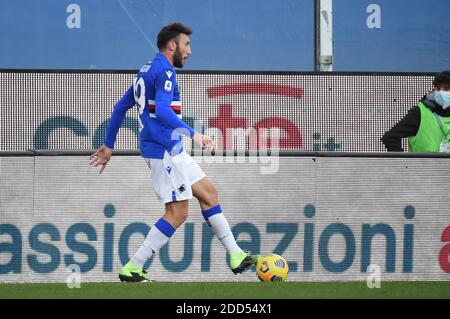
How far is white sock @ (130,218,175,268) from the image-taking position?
918 cm

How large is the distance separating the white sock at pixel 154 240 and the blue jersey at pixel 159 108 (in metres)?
0.53

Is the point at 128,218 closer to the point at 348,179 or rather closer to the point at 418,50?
the point at 348,179

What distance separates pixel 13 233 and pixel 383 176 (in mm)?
3000

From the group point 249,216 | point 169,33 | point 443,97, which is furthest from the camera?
point 443,97

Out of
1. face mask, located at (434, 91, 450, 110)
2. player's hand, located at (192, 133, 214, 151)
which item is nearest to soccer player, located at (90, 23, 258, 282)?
player's hand, located at (192, 133, 214, 151)

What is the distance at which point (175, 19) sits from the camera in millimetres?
13305

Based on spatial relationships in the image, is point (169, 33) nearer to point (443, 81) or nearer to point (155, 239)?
point (155, 239)

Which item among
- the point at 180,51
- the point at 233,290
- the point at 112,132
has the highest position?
the point at 180,51

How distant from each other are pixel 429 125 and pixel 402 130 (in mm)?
238

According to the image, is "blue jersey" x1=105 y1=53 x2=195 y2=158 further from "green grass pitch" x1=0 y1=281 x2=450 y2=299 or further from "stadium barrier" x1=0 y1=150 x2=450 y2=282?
"green grass pitch" x1=0 y1=281 x2=450 y2=299

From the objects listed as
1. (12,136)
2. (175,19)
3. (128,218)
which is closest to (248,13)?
(175,19)

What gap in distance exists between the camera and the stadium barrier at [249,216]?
9.80m

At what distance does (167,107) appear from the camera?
8.96 metres

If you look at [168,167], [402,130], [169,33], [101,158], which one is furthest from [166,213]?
[402,130]
